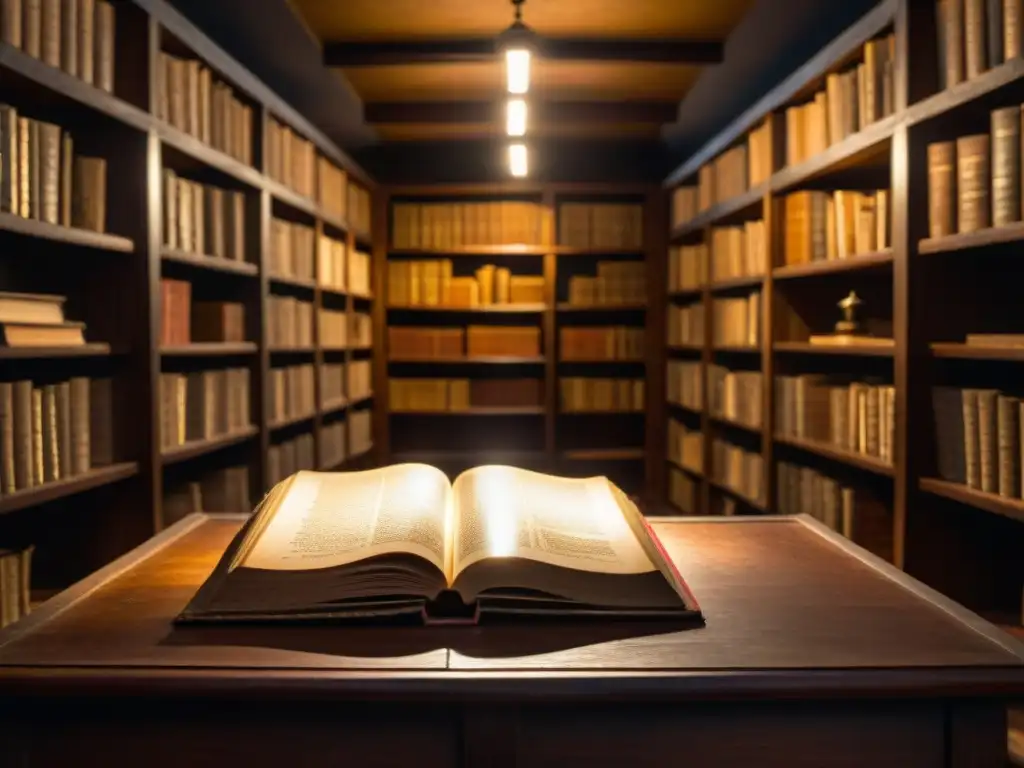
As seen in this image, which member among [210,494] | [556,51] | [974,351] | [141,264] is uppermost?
[556,51]

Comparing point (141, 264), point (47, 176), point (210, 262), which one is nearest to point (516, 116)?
point (210, 262)

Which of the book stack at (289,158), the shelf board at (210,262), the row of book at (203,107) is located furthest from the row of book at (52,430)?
the book stack at (289,158)

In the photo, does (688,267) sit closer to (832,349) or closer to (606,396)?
(606,396)

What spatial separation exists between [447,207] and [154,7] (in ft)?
10.6

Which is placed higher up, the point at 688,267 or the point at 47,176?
the point at 688,267

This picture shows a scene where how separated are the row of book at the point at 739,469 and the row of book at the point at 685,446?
0.18 metres

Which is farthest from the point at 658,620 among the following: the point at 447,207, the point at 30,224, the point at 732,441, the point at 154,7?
the point at 447,207

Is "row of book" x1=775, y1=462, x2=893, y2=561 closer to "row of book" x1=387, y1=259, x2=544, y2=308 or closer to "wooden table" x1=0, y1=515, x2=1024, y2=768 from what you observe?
"wooden table" x1=0, y1=515, x2=1024, y2=768

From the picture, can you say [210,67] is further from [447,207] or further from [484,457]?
[484,457]

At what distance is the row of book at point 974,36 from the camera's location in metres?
2.06

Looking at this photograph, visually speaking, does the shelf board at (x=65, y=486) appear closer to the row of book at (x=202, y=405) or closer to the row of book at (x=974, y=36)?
the row of book at (x=202, y=405)

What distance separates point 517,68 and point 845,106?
1173 mm

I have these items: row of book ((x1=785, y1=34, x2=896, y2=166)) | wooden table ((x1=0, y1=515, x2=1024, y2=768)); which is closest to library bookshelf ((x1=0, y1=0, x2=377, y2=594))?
wooden table ((x1=0, y1=515, x2=1024, y2=768))

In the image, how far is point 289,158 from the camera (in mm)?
3938
